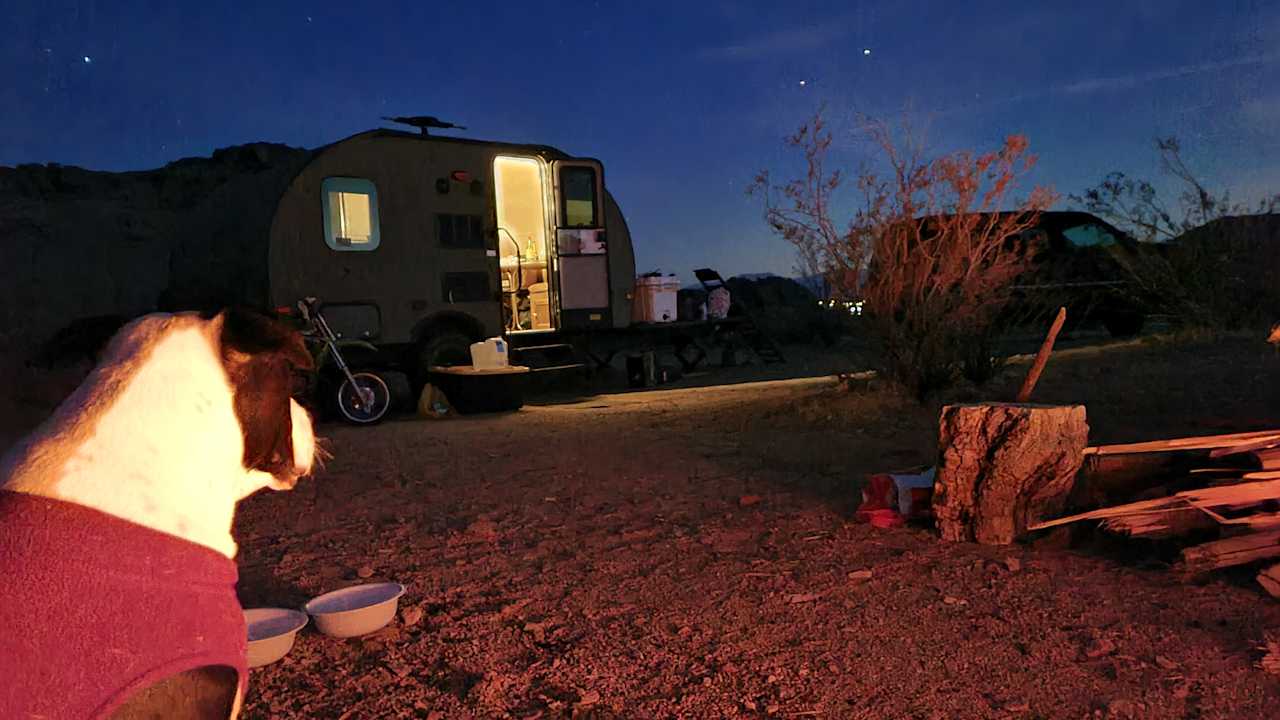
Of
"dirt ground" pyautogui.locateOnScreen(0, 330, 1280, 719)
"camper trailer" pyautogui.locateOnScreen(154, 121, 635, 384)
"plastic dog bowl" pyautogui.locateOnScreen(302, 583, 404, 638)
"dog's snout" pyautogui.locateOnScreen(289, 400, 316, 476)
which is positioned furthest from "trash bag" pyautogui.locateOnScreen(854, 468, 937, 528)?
"camper trailer" pyautogui.locateOnScreen(154, 121, 635, 384)

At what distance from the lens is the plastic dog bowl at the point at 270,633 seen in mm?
2750

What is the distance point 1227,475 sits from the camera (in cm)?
360

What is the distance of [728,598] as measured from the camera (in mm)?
3342

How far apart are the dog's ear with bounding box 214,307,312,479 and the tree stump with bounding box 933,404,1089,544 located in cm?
311

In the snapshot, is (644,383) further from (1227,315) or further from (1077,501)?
(1077,501)

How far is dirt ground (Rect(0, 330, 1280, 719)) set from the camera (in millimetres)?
2547

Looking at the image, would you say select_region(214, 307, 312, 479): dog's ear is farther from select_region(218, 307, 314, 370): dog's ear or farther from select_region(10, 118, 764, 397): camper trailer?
select_region(10, 118, 764, 397): camper trailer

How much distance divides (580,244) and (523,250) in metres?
1.88

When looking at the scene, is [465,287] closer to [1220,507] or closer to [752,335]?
[752,335]

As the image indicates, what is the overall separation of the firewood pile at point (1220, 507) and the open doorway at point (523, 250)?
8.44 metres

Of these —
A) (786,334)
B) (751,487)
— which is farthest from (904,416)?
(786,334)

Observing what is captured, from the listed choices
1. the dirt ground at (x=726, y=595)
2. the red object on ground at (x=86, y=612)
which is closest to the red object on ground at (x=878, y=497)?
the dirt ground at (x=726, y=595)

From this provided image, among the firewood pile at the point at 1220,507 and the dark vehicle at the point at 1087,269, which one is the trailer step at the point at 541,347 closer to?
the dark vehicle at the point at 1087,269

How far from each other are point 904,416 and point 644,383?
6.04m
